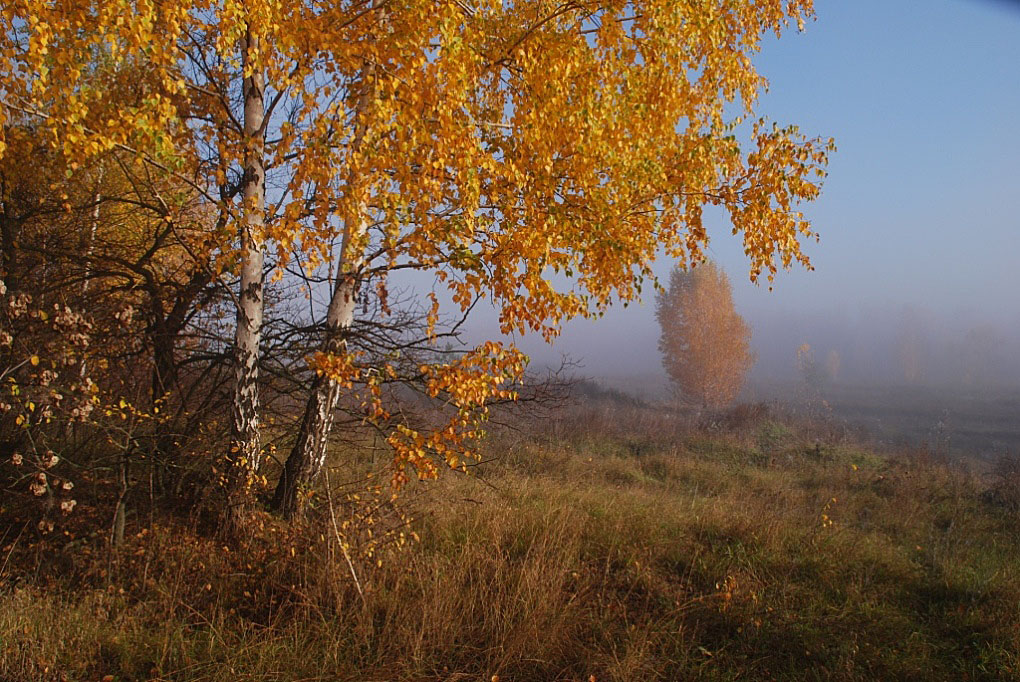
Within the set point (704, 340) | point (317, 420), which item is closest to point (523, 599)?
point (317, 420)

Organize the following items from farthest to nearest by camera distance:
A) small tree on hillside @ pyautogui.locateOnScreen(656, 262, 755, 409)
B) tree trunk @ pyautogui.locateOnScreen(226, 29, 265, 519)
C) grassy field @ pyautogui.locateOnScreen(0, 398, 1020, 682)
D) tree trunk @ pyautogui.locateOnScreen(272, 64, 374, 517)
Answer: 1. small tree on hillside @ pyautogui.locateOnScreen(656, 262, 755, 409)
2. tree trunk @ pyautogui.locateOnScreen(272, 64, 374, 517)
3. tree trunk @ pyautogui.locateOnScreen(226, 29, 265, 519)
4. grassy field @ pyautogui.locateOnScreen(0, 398, 1020, 682)

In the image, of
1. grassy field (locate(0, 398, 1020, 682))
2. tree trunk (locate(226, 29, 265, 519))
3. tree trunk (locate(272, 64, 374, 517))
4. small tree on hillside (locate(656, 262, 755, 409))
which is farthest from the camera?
small tree on hillside (locate(656, 262, 755, 409))

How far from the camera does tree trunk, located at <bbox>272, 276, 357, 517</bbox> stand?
5996 mm

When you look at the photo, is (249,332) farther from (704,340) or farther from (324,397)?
(704,340)

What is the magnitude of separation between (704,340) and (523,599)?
96.3ft

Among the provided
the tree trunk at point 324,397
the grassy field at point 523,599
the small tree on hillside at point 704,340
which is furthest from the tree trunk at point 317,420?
the small tree on hillside at point 704,340

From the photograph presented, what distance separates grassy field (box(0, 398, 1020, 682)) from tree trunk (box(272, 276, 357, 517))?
39cm

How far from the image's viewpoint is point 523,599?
14.1ft

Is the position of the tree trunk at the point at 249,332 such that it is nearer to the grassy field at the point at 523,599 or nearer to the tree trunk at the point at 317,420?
the tree trunk at the point at 317,420

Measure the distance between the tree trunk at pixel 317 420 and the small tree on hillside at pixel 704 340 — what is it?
27.1m

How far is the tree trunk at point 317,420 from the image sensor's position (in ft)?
19.7

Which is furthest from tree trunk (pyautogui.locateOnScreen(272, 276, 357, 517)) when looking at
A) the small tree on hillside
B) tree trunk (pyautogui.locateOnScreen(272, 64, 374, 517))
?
the small tree on hillside

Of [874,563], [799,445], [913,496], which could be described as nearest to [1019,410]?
[799,445]

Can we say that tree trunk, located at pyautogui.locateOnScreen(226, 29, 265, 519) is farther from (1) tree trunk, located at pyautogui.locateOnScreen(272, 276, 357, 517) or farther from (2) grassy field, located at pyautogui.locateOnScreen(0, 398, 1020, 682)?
(2) grassy field, located at pyautogui.locateOnScreen(0, 398, 1020, 682)
